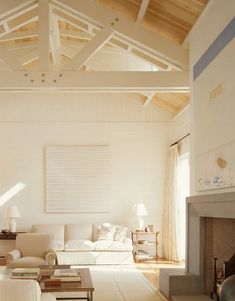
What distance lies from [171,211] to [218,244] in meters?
4.43

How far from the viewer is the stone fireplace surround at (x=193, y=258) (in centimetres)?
582

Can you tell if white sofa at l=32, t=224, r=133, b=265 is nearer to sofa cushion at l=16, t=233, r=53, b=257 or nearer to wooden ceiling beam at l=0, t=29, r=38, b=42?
sofa cushion at l=16, t=233, r=53, b=257

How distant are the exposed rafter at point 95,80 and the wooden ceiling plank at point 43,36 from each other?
0.59 feet

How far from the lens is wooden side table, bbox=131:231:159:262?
10008 mm

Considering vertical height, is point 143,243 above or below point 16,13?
below

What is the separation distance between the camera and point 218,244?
5.81 metres

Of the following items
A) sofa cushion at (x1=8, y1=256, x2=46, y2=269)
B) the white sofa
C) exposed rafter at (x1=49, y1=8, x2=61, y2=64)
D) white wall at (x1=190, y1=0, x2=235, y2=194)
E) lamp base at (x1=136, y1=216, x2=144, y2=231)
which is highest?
exposed rafter at (x1=49, y1=8, x2=61, y2=64)

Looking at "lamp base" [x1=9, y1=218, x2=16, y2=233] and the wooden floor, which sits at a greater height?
Answer: "lamp base" [x1=9, y1=218, x2=16, y2=233]

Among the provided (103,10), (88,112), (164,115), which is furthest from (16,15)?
(164,115)

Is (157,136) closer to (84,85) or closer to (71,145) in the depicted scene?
(71,145)

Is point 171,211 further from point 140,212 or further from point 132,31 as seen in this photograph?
point 132,31

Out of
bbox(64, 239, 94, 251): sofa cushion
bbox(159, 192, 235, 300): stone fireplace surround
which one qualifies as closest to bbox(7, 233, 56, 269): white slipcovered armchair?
bbox(159, 192, 235, 300): stone fireplace surround

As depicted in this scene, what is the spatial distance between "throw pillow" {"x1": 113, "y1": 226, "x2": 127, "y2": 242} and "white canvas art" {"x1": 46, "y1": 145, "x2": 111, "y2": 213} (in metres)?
0.79

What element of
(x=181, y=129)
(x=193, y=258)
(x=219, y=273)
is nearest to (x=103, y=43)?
(x=193, y=258)
